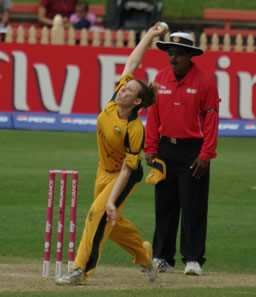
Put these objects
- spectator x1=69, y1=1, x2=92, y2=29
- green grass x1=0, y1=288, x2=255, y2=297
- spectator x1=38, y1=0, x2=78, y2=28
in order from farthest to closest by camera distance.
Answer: spectator x1=38, y1=0, x2=78, y2=28 < spectator x1=69, y1=1, x2=92, y2=29 < green grass x1=0, y1=288, x2=255, y2=297

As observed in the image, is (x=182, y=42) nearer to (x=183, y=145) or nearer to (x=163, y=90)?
(x=163, y=90)

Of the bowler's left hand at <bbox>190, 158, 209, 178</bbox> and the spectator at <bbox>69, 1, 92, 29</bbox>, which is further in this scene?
the spectator at <bbox>69, 1, 92, 29</bbox>

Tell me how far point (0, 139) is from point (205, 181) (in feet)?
31.4

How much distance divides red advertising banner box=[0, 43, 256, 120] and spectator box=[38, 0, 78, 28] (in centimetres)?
488

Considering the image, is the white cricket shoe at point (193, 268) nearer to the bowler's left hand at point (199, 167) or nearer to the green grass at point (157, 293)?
the bowler's left hand at point (199, 167)

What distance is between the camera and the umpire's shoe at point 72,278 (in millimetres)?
7855

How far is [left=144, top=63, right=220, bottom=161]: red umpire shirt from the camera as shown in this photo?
874 centimetres

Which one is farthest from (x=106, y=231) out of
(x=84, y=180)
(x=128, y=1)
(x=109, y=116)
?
(x=128, y=1)

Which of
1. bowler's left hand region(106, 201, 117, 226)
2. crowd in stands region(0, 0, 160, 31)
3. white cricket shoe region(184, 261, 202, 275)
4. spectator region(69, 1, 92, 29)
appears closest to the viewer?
bowler's left hand region(106, 201, 117, 226)

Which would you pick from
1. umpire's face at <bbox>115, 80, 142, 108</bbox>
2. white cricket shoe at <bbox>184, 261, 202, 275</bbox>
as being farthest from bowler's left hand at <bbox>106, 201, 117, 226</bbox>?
white cricket shoe at <bbox>184, 261, 202, 275</bbox>

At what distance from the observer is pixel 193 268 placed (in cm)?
884

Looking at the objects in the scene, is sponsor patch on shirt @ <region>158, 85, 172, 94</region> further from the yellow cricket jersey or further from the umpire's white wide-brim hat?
the yellow cricket jersey

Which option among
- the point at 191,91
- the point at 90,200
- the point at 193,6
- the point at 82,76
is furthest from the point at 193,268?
the point at 193,6

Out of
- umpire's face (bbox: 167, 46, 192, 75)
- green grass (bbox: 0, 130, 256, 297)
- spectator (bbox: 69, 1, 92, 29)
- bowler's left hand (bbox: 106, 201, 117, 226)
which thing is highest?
umpire's face (bbox: 167, 46, 192, 75)
